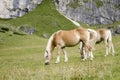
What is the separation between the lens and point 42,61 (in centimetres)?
2675

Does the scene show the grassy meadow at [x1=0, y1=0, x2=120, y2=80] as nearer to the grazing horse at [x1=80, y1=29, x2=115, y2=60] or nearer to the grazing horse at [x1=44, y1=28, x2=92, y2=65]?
the grazing horse at [x1=80, y1=29, x2=115, y2=60]

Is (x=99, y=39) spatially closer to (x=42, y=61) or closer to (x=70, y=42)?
(x=70, y=42)

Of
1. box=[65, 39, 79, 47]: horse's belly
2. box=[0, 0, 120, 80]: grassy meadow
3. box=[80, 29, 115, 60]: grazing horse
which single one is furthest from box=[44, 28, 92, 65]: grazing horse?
box=[0, 0, 120, 80]: grassy meadow

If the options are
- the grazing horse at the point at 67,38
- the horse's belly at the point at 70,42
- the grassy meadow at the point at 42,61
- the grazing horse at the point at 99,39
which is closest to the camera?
the grassy meadow at the point at 42,61

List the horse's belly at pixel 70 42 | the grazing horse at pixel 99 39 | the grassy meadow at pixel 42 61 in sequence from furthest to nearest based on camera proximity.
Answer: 1. the grazing horse at pixel 99 39
2. the horse's belly at pixel 70 42
3. the grassy meadow at pixel 42 61

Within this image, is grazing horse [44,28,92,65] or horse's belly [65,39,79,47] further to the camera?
horse's belly [65,39,79,47]

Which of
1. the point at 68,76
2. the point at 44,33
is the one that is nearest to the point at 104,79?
the point at 68,76

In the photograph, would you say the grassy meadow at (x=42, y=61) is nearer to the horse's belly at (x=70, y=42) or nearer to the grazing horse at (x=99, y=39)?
the grazing horse at (x=99, y=39)

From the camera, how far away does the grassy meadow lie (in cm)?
1223

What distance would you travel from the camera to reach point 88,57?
2278cm

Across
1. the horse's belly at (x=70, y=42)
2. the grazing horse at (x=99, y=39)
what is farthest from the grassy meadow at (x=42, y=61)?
the horse's belly at (x=70, y=42)

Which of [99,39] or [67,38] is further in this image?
[99,39]

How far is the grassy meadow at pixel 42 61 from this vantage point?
12227 mm

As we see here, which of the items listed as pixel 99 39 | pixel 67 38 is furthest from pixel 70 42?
pixel 99 39
